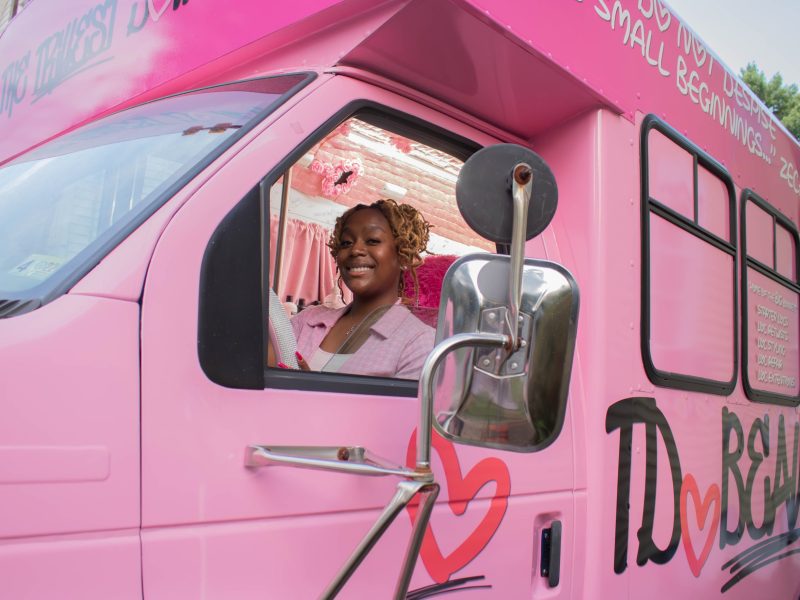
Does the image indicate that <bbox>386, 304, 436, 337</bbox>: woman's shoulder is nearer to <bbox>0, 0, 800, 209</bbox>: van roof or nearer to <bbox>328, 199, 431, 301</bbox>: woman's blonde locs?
<bbox>328, 199, 431, 301</bbox>: woman's blonde locs

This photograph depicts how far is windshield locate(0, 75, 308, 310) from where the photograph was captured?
131cm

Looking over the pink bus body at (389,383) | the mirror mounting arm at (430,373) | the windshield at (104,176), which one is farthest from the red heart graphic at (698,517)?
the windshield at (104,176)

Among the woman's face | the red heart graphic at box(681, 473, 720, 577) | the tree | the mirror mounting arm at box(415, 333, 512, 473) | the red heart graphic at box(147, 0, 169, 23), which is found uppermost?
the tree

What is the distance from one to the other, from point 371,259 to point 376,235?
0.09 m

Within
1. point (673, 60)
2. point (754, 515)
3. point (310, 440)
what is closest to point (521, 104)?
point (673, 60)

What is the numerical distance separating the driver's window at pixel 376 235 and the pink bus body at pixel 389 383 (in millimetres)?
113

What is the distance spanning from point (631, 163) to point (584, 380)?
69 cm

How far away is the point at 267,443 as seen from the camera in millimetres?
1419

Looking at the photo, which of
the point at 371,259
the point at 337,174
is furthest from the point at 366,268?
the point at 337,174

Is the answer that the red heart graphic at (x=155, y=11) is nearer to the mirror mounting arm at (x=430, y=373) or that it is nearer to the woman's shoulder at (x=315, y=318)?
the woman's shoulder at (x=315, y=318)

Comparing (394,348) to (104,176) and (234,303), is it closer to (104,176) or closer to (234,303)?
(234,303)

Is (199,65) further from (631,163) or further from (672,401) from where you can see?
(672,401)

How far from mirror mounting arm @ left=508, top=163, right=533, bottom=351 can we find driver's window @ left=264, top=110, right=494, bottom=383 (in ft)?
1.92

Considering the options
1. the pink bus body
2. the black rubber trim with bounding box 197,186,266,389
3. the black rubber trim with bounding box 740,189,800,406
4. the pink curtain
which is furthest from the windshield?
the black rubber trim with bounding box 740,189,800,406
